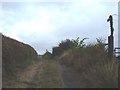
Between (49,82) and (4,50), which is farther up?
(4,50)

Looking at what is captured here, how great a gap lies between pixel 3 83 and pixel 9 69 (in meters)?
A: 2.94

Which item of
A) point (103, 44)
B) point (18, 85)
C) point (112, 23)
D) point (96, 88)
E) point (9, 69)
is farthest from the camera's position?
point (103, 44)

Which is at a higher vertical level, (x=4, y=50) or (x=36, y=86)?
(x=4, y=50)

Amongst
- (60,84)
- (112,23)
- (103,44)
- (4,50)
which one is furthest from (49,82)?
(103,44)

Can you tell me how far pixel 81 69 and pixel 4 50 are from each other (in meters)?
4.90

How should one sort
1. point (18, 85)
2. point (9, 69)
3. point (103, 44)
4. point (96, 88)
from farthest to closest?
point (103, 44) → point (9, 69) → point (18, 85) → point (96, 88)

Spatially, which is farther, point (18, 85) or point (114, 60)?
point (114, 60)

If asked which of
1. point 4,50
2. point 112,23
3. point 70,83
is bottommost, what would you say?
point 70,83

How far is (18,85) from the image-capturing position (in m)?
17.2

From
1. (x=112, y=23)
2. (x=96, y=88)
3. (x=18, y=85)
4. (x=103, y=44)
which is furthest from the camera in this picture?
(x=103, y=44)

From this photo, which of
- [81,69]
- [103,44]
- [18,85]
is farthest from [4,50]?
[103,44]

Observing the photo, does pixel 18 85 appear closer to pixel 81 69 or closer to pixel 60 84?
pixel 60 84

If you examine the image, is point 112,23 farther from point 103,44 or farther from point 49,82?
point 49,82

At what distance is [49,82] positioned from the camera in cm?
1802
